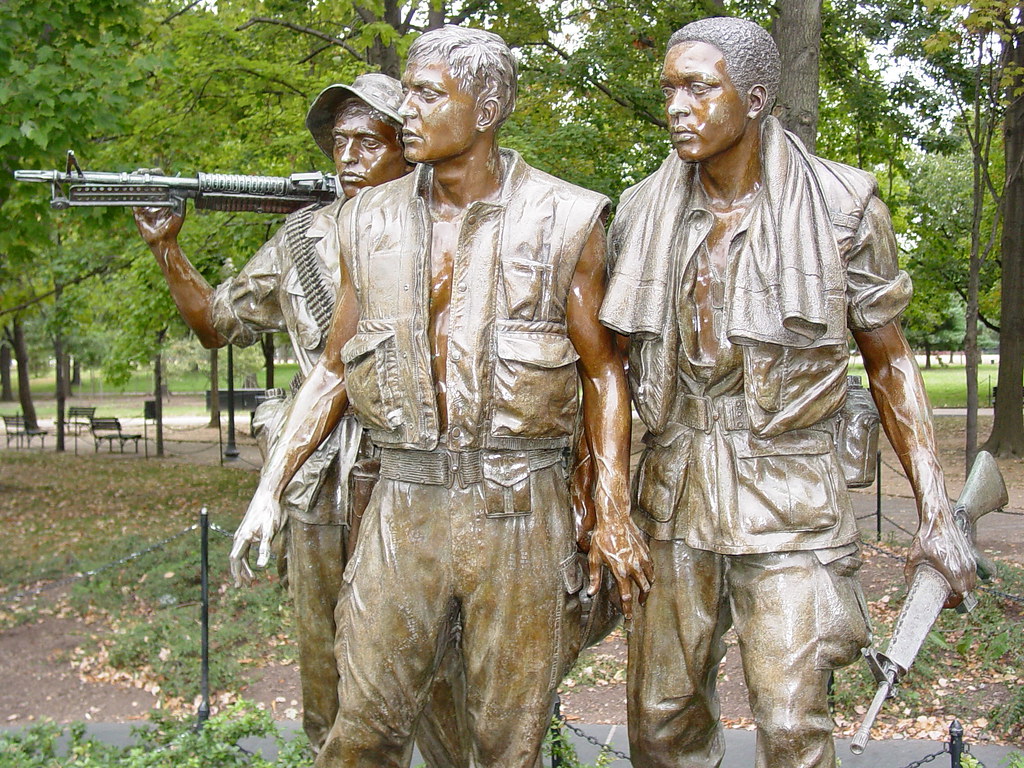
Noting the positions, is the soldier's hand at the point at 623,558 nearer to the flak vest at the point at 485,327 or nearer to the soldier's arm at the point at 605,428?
the soldier's arm at the point at 605,428

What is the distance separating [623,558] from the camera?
9.75ft

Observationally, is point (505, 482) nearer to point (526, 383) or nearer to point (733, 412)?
point (526, 383)

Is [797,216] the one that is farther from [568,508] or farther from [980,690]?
[980,690]

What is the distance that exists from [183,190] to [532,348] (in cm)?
183

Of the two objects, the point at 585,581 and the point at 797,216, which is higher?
the point at 797,216

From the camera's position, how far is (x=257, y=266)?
4.04 meters

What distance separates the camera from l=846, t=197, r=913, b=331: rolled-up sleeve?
10.1ft

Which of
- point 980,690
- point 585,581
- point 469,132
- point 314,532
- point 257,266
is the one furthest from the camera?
Answer: point 980,690

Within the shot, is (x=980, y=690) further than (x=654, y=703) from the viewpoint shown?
Yes

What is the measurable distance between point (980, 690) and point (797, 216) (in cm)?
501

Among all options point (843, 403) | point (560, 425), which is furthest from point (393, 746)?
point (843, 403)

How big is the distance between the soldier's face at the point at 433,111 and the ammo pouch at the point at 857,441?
1.37m

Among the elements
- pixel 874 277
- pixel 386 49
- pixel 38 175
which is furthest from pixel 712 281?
pixel 386 49

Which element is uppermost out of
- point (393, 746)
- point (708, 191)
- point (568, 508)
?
point (708, 191)
